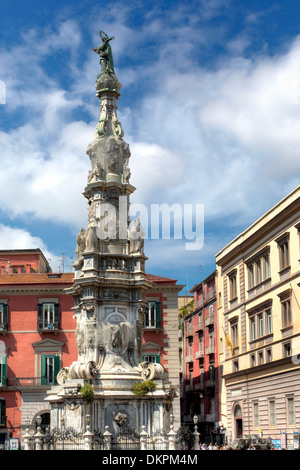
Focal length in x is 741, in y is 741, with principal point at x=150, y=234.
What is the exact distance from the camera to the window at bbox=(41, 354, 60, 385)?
53.1m

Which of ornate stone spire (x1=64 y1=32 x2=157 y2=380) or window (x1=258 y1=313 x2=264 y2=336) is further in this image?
window (x1=258 y1=313 x2=264 y2=336)

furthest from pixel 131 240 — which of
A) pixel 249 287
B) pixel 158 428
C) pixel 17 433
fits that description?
pixel 17 433

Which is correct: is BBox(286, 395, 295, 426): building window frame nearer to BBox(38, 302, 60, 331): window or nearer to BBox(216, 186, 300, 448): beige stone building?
BBox(216, 186, 300, 448): beige stone building

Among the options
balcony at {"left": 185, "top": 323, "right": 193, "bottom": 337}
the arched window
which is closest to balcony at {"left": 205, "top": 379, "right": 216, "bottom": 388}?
the arched window

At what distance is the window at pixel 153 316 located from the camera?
54.6m

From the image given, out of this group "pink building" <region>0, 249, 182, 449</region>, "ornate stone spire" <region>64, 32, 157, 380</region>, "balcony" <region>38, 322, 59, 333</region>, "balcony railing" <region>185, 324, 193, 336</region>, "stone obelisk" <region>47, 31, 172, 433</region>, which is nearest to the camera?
"stone obelisk" <region>47, 31, 172, 433</region>

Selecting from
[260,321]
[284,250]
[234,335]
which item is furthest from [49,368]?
[284,250]

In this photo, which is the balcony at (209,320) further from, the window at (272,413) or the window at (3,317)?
the window at (3,317)

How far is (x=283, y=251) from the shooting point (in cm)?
4644

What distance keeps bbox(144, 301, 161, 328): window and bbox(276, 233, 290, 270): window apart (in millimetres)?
12011

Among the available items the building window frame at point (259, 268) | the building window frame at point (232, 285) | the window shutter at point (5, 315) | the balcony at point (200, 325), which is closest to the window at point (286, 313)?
the building window frame at point (259, 268)

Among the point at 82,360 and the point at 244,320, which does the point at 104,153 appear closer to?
the point at 82,360

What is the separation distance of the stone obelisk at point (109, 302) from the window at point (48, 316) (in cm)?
1923

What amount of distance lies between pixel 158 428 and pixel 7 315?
25.7m
